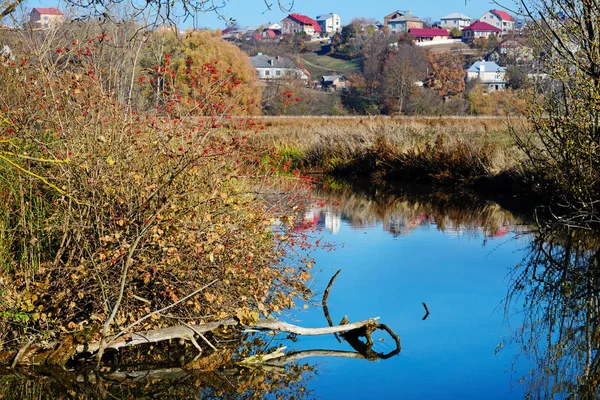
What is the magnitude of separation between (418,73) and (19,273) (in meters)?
71.1

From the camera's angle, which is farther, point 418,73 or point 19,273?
point 418,73

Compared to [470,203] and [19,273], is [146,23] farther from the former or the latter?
[470,203]

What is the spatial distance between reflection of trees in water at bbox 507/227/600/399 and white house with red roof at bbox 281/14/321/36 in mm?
154737

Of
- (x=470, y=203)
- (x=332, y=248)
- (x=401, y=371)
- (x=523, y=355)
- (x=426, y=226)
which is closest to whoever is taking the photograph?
(x=401, y=371)

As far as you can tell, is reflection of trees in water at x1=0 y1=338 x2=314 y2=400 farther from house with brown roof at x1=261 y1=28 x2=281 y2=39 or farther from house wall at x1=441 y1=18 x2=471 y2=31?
house wall at x1=441 y1=18 x2=471 y2=31

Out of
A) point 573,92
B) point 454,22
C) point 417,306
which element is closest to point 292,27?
point 454,22

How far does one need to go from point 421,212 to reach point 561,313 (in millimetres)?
8888

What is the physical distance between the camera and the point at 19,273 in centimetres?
762

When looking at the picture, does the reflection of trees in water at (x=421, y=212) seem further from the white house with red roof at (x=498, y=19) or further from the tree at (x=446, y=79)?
the white house with red roof at (x=498, y=19)

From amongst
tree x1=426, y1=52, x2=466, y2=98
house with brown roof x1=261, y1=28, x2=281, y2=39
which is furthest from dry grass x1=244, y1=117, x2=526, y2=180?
house with brown roof x1=261, y1=28, x2=281, y2=39

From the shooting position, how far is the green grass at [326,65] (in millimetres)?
103375

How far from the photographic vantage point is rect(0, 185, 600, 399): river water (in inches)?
287

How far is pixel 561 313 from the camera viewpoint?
972 centimetres

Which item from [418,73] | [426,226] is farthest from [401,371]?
[418,73]
